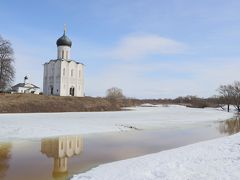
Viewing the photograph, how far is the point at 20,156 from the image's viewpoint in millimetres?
11914

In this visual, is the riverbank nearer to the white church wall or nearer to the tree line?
the white church wall

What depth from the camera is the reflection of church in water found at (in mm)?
9805

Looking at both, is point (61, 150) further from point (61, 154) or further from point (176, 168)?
point (176, 168)

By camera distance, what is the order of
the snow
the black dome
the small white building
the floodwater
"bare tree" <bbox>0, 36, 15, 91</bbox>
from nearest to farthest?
the snow < the floodwater < "bare tree" <bbox>0, 36, 15, 91</bbox> < the black dome < the small white building

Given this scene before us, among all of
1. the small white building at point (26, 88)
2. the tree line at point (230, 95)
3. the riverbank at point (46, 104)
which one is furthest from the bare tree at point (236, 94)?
the small white building at point (26, 88)

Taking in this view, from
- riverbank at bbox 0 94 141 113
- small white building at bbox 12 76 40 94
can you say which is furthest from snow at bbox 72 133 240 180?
small white building at bbox 12 76 40 94

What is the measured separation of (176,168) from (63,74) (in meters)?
52.3

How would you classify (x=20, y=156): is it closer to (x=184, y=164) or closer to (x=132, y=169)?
(x=132, y=169)

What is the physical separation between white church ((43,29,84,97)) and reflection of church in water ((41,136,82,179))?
→ 4314 cm

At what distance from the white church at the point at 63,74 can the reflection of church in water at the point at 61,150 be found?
4314 centimetres

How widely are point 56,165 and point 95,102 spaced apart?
3935 centimetres

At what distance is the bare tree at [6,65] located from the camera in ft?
151

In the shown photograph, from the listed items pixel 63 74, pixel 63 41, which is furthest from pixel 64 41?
pixel 63 74

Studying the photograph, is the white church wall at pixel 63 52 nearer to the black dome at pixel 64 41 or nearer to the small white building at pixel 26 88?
the black dome at pixel 64 41
